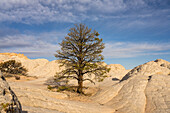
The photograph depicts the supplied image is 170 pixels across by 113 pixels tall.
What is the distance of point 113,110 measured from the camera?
11078 millimetres

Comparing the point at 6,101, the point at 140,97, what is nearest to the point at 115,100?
the point at 140,97

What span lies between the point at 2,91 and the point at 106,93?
493 inches

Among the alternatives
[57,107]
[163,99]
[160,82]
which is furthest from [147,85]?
[57,107]

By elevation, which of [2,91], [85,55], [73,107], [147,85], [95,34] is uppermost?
[95,34]

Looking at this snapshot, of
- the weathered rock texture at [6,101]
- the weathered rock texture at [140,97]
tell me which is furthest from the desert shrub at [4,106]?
the weathered rock texture at [140,97]

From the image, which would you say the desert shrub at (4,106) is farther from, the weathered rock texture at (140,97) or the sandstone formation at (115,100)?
the weathered rock texture at (140,97)

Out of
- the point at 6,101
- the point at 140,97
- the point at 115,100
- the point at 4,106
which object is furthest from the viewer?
the point at 115,100

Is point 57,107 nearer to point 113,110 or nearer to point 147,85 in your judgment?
point 113,110

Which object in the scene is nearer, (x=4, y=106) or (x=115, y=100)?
(x=4, y=106)

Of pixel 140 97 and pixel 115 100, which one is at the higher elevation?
pixel 140 97

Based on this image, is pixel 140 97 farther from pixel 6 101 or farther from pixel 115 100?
pixel 6 101

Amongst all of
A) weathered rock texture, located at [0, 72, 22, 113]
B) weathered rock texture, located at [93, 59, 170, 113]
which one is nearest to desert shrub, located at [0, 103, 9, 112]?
weathered rock texture, located at [0, 72, 22, 113]

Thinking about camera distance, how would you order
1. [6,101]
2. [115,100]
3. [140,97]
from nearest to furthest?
1. [6,101]
2. [140,97]
3. [115,100]

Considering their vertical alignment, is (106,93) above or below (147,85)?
below
